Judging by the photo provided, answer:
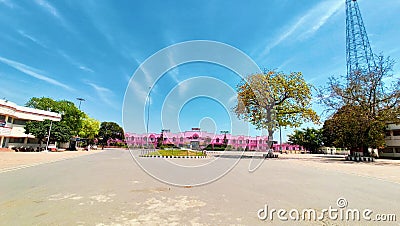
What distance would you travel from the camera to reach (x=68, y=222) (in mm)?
3342

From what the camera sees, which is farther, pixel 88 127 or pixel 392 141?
pixel 88 127

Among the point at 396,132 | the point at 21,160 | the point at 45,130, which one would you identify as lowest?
the point at 21,160

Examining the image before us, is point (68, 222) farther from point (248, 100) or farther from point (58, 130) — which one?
point (58, 130)

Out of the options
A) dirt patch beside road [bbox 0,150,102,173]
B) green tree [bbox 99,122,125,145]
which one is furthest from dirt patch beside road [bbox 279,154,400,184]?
green tree [bbox 99,122,125,145]

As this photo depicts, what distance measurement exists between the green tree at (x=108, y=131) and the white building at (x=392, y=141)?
60.7 meters

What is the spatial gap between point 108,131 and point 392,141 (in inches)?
2413

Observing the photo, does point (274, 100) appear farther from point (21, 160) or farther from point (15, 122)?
point (15, 122)

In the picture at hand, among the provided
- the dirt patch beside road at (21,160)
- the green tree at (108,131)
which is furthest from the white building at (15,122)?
the green tree at (108,131)

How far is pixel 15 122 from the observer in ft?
108

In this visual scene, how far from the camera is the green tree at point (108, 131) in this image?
199 ft

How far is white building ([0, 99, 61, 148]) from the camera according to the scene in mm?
28394

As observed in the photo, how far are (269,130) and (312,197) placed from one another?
772 inches

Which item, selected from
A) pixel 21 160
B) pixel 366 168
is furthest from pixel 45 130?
pixel 366 168

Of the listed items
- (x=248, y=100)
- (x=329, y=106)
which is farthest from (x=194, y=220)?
(x=329, y=106)
